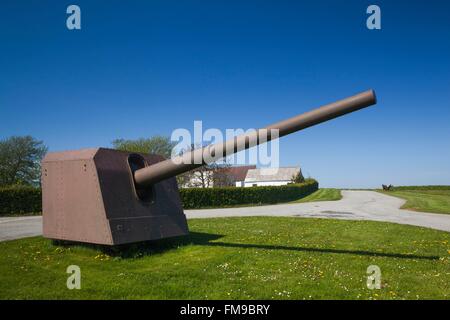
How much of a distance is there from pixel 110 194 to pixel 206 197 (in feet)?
64.1

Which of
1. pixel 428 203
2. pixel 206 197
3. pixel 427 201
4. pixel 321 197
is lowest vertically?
pixel 321 197

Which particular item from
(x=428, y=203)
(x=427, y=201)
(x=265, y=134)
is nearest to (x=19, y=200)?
(x=265, y=134)

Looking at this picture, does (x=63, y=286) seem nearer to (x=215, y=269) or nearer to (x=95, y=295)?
(x=95, y=295)

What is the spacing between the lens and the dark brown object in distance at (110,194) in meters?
6.95

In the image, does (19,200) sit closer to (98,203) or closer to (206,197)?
(206,197)

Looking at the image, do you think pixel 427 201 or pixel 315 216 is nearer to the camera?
pixel 315 216

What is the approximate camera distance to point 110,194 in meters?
7.17

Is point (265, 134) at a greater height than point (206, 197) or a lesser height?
greater

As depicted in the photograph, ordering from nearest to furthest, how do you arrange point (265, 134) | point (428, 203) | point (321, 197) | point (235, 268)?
point (265, 134)
point (235, 268)
point (428, 203)
point (321, 197)

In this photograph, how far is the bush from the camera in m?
21.7

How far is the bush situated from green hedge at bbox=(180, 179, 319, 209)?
9.10m

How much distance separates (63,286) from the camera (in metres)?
5.41

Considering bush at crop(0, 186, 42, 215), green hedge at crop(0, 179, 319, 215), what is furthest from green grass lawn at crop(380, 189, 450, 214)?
bush at crop(0, 186, 42, 215)
